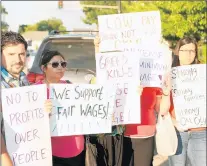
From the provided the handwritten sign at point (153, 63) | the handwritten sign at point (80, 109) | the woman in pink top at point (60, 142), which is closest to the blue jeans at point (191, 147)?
the handwritten sign at point (153, 63)

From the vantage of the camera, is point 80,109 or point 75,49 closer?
point 80,109

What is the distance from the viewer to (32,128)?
3453mm

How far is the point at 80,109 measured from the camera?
12.7 ft

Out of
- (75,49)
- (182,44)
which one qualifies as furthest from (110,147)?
(75,49)

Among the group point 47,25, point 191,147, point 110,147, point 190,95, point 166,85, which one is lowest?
point 47,25

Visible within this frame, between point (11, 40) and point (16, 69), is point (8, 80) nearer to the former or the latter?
point (16, 69)

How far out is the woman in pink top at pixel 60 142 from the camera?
380 cm

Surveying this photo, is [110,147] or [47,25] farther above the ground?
[110,147]

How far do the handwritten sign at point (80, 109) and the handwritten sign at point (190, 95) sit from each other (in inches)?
35.0

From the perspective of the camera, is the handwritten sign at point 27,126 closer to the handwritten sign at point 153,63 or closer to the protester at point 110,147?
the protester at point 110,147

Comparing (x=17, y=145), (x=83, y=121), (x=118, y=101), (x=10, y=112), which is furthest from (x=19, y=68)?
(x=118, y=101)

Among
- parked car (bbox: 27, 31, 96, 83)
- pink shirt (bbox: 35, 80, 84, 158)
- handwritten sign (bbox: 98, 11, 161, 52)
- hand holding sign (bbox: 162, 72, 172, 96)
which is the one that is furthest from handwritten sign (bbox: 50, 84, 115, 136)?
parked car (bbox: 27, 31, 96, 83)

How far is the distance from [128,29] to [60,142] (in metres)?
1.49

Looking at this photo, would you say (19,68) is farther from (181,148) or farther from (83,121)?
(181,148)
